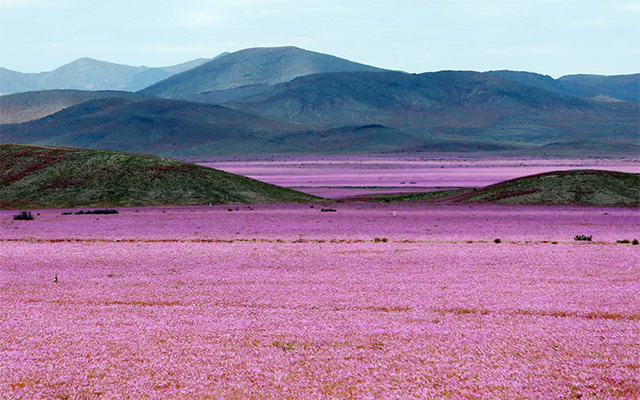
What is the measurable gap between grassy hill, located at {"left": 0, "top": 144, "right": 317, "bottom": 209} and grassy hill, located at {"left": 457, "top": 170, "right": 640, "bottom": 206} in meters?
14.9

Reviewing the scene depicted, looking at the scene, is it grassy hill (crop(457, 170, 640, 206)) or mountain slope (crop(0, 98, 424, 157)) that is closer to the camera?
grassy hill (crop(457, 170, 640, 206))

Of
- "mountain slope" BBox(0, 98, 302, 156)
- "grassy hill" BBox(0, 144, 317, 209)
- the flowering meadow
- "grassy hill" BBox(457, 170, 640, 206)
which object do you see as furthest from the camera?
"mountain slope" BBox(0, 98, 302, 156)

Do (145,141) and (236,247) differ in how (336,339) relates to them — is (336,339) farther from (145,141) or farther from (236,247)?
(145,141)

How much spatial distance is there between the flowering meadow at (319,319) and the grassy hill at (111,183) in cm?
2511

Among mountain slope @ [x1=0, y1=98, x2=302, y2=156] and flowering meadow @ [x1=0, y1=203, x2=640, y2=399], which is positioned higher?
mountain slope @ [x1=0, y1=98, x2=302, y2=156]

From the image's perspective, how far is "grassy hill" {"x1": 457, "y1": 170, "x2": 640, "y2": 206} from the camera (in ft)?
159

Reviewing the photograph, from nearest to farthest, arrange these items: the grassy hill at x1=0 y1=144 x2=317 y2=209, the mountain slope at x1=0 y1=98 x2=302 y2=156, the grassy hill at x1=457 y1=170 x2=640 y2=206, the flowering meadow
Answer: the flowering meadow, the grassy hill at x1=457 y1=170 x2=640 y2=206, the grassy hill at x1=0 y1=144 x2=317 y2=209, the mountain slope at x1=0 y1=98 x2=302 y2=156

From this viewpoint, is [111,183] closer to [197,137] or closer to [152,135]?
[197,137]

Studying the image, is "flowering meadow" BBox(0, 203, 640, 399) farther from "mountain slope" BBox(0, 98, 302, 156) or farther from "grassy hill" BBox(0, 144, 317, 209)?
"mountain slope" BBox(0, 98, 302, 156)

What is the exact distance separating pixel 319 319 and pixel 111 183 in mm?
45026

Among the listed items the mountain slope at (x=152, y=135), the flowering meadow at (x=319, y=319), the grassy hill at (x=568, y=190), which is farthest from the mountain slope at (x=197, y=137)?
the flowering meadow at (x=319, y=319)

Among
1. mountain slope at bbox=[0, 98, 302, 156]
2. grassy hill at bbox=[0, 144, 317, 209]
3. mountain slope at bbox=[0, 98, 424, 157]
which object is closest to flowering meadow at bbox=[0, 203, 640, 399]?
grassy hill at bbox=[0, 144, 317, 209]

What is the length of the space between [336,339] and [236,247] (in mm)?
13709

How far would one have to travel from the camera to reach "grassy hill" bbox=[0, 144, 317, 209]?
53.0 metres
